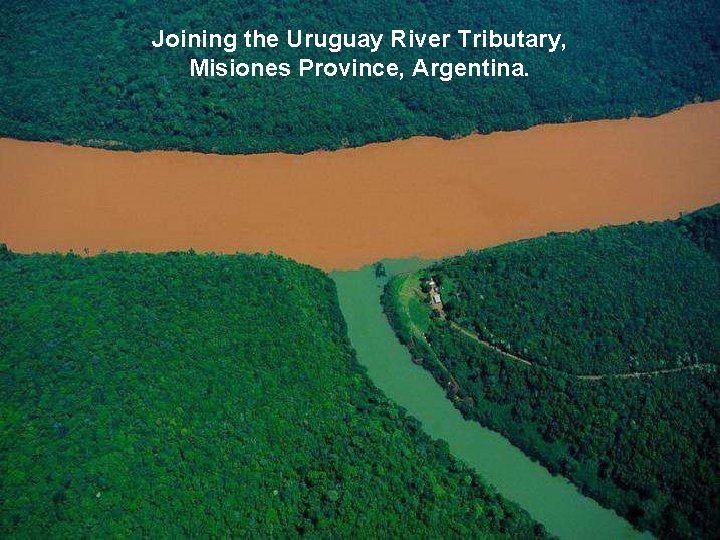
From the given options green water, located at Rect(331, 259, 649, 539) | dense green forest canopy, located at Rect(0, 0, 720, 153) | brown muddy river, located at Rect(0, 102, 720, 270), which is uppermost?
dense green forest canopy, located at Rect(0, 0, 720, 153)

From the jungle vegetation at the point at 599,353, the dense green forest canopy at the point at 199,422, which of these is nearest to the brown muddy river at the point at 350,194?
the jungle vegetation at the point at 599,353

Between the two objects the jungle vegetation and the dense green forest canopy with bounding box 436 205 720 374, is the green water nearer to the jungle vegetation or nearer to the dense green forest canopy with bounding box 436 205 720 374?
the jungle vegetation

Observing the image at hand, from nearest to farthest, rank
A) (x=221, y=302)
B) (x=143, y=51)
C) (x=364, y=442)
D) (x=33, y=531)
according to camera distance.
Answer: (x=33, y=531) → (x=364, y=442) → (x=221, y=302) → (x=143, y=51)

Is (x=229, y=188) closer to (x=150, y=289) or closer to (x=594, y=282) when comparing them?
(x=150, y=289)

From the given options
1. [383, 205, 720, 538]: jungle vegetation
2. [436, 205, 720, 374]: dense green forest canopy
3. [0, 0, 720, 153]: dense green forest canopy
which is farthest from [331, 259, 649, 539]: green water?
[0, 0, 720, 153]: dense green forest canopy

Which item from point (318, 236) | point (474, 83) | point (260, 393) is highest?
point (474, 83)

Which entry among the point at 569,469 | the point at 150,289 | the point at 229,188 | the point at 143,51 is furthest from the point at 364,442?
the point at 143,51
